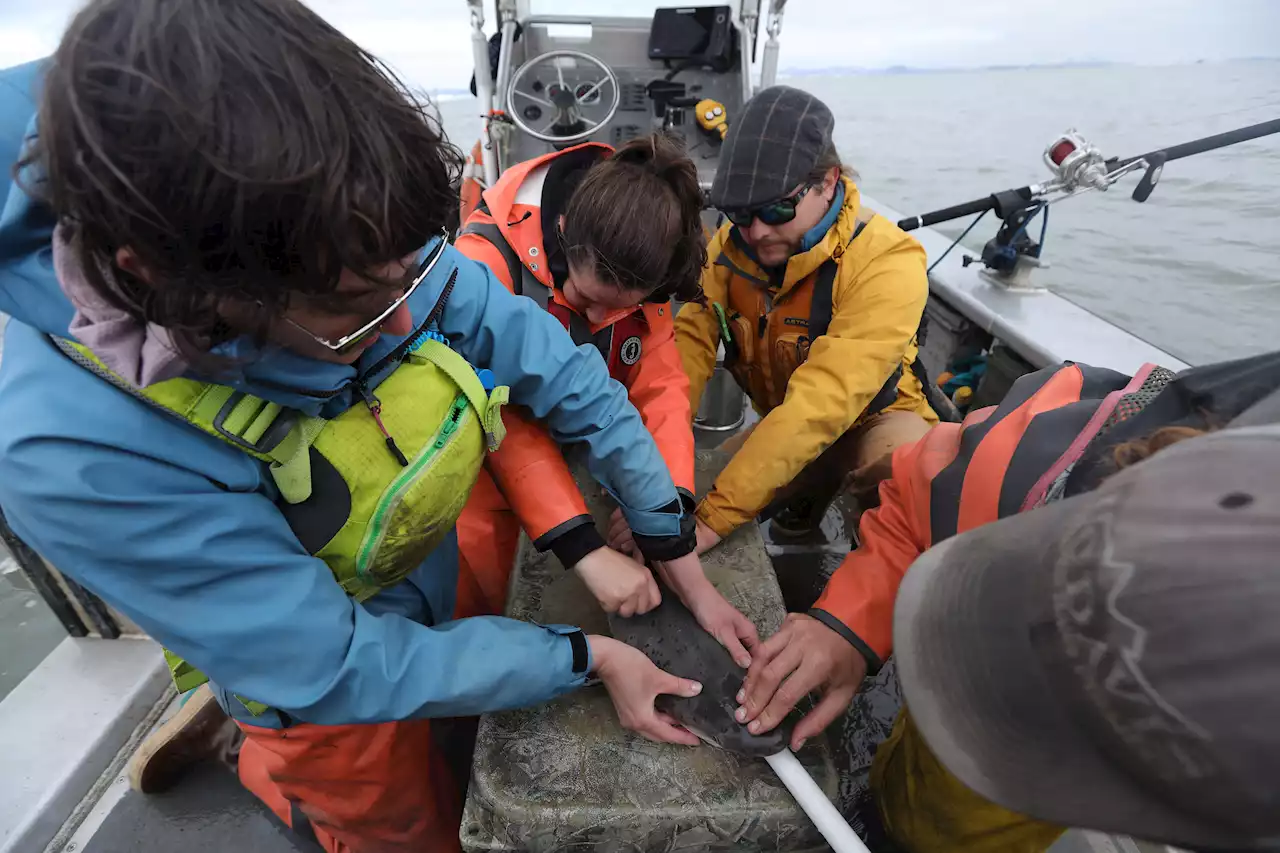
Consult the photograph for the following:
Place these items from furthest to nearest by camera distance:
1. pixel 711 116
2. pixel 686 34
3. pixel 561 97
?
pixel 686 34, pixel 711 116, pixel 561 97

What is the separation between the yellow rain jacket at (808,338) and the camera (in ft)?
5.37

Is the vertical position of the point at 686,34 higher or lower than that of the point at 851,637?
higher

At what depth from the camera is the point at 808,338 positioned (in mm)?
2047

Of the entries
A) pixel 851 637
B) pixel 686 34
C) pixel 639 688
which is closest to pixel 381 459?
pixel 639 688

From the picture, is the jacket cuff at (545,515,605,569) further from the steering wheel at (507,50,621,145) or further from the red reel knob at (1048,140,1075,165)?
the steering wheel at (507,50,621,145)

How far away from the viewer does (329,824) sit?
4.05ft

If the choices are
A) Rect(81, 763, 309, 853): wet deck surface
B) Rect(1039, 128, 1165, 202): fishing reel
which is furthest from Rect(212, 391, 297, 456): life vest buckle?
Rect(1039, 128, 1165, 202): fishing reel

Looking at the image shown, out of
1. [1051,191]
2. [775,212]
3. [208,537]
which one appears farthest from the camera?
[1051,191]

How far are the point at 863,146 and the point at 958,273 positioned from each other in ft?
28.3

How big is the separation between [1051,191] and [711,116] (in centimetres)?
189

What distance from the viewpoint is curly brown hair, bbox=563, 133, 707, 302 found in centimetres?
136

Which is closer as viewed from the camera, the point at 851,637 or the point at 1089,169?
the point at 851,637

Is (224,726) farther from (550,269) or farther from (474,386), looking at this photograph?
(550,269)

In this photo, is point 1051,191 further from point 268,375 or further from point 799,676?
point 268,375
